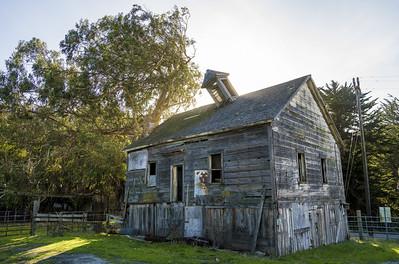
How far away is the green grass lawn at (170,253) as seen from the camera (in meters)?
11.4

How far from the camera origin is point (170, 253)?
501 inches

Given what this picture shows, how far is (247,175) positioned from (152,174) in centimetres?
706

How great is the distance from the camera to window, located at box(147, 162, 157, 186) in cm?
1871

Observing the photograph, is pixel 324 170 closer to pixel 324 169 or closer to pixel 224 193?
pixel 324 169

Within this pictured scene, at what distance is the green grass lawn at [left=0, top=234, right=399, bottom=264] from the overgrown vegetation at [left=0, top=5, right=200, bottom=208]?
11763mm

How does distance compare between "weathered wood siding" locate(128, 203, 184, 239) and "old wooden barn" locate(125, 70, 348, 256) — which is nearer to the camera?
"old wooden barn" locate(125, 70, 348, 256)

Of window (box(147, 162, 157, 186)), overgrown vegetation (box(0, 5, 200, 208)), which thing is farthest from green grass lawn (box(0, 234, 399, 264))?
overgrown vegetation (box(0, 5, 200, 208))

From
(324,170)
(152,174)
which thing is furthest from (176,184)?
(324,170)

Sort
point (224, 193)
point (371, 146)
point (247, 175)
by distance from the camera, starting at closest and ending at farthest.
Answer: point (247, 175)
point (224, 193)
point (371, 146)

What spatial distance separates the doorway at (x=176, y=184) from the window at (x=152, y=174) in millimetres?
1423

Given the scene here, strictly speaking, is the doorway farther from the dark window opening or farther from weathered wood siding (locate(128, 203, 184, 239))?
the dark window opening

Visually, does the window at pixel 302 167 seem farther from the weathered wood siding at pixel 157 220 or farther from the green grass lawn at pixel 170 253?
the weathered wood siding at pixel 157 220

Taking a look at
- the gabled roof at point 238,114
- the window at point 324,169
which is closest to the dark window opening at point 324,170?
the window at point 324,169

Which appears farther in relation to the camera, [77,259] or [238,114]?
[238,114]
